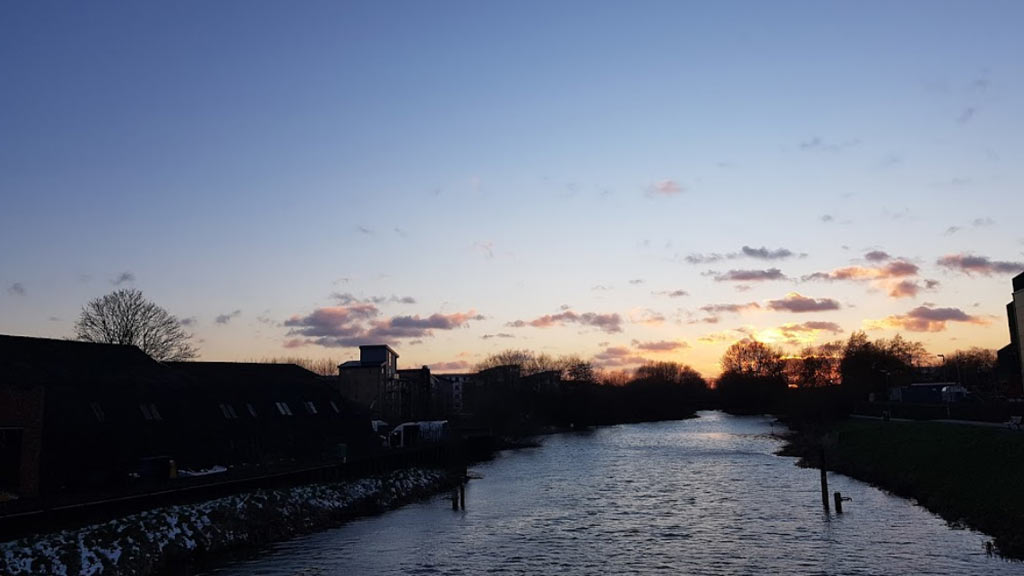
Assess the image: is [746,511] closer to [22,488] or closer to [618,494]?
[618,494]

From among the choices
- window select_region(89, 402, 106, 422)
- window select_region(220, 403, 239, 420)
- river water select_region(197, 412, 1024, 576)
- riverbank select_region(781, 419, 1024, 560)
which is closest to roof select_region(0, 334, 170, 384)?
window select_region(89, 402, 106, 422)

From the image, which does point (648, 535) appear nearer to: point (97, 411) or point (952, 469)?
point (952, 469)

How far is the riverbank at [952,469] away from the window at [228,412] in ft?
141

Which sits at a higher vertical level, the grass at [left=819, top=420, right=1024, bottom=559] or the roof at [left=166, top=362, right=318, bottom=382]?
the roof at [left=166, top=362, right=318, bottom=382]

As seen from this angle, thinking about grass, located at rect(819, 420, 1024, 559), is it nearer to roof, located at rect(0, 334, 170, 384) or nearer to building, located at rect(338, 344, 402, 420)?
roof, located at rect(0, 334, 170, 384)

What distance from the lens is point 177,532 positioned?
30109mm

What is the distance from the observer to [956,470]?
4047 centimetres

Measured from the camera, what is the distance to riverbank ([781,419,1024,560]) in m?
31.3

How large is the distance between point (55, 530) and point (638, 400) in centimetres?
16113

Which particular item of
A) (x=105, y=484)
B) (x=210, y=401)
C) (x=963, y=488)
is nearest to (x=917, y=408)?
(x=963, y=488)

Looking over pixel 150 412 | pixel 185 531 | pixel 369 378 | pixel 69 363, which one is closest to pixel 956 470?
pixel 185 531

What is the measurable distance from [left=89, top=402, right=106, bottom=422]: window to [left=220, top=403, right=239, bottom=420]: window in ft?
34.3

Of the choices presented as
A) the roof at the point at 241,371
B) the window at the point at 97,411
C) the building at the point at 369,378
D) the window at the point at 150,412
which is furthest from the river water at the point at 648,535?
the building at the point at 369,378

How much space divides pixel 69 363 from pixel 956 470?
5036 centimetres
